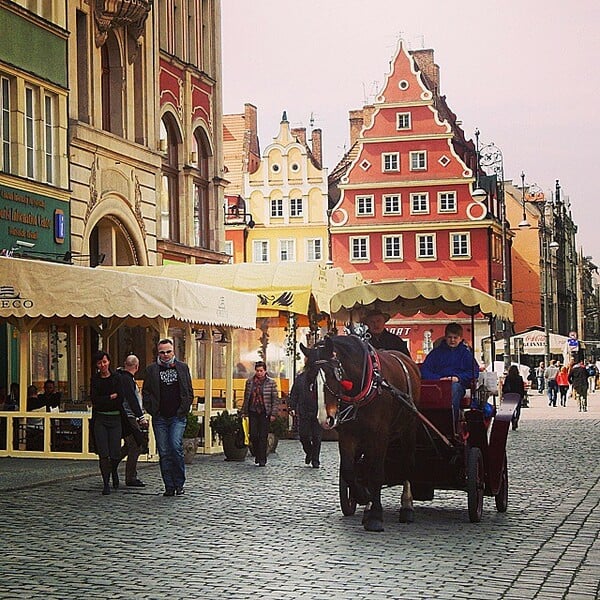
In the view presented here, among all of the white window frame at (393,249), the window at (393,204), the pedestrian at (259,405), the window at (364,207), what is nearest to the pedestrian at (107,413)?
the pedestrian at (259,405)

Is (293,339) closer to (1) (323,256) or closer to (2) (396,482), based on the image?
(2) (396,482)

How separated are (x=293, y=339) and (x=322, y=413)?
16599mm

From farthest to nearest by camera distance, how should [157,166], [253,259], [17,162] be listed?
[253,259]
[157,166]
[17,162]

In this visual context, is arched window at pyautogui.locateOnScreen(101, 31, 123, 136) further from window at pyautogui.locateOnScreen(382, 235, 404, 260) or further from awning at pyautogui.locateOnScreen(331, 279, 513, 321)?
window at pyautogui.locateOnScreen(382, 235, 404, 260)

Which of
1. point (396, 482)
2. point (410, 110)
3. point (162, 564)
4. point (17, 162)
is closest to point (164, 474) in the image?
point (396, 482)

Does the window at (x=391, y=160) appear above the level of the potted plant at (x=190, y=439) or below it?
above

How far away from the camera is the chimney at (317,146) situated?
81.2 meters

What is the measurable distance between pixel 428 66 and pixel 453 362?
226 ft

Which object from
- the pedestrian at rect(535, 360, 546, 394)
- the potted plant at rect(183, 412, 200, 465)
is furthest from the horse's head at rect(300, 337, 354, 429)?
the pedestrian at rect(535, 360, 546, 394)

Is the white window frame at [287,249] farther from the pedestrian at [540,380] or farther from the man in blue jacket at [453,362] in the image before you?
the man in blue jacket at [453,362]

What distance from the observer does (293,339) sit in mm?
28812

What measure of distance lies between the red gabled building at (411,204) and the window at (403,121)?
55 mm

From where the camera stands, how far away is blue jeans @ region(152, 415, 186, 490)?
50.9 feet

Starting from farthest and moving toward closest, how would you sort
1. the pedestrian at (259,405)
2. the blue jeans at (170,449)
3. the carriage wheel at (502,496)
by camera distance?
the pedestrian at (259,405), the blue jeans at (170,449), the carriage wheel at (502,496)
